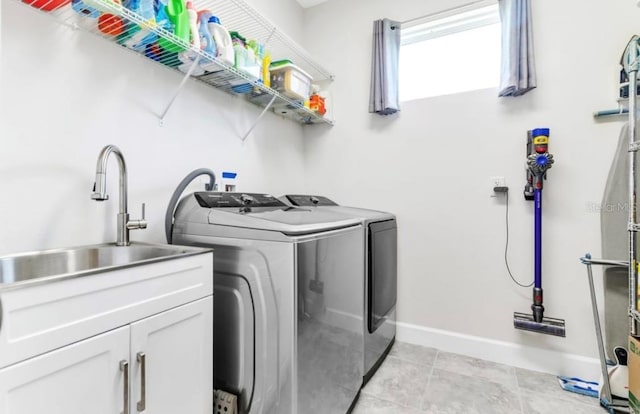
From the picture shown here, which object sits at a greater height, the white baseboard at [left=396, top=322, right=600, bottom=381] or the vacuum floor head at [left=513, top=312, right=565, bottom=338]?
the vacuum floor head at [left=513, top=312, right=565, bottom=338]

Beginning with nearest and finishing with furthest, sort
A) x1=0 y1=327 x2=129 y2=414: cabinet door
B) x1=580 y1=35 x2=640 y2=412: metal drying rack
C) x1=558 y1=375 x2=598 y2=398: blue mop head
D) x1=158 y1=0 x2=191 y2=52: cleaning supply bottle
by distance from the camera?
1. x1=0 y1=327 x2=129 y2=414: cabinet door
2. x1=158 y1=0 x2=191 y2=52: cleaning supply bottle
3. x1=580 y1=35 x2=640 y2=412: metal drying rack
4. x1=558 y1=375 x2=598 y2=398: blue mop head

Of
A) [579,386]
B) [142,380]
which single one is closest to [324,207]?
[142,380]

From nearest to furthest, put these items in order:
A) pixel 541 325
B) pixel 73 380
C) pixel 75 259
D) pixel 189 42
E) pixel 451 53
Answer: pixel 73 380 → pixel 75 259 → pixel 189 42 → pixel 541 325 → pixel 451 53

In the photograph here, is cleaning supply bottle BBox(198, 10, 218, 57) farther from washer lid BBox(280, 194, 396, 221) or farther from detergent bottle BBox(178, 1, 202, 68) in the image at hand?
washer lid BBox(280, 194, 396, 221)

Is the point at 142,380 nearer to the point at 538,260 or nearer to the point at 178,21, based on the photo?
the point at 178,21

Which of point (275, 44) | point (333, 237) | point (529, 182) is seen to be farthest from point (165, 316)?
point (529, 182)

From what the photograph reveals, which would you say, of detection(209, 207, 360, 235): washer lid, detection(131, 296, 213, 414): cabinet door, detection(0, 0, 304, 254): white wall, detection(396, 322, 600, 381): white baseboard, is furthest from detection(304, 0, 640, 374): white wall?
detection(131, 296, 213, 414): cabinet door

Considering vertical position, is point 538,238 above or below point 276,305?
above

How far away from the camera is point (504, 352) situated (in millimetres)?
2209

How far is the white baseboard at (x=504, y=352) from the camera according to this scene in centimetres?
201

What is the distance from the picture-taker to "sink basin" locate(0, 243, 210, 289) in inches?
40.1

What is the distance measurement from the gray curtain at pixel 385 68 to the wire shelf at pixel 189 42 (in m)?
0.51

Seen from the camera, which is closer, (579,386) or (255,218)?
(255,218)

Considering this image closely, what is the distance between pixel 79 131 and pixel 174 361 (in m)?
1.04
